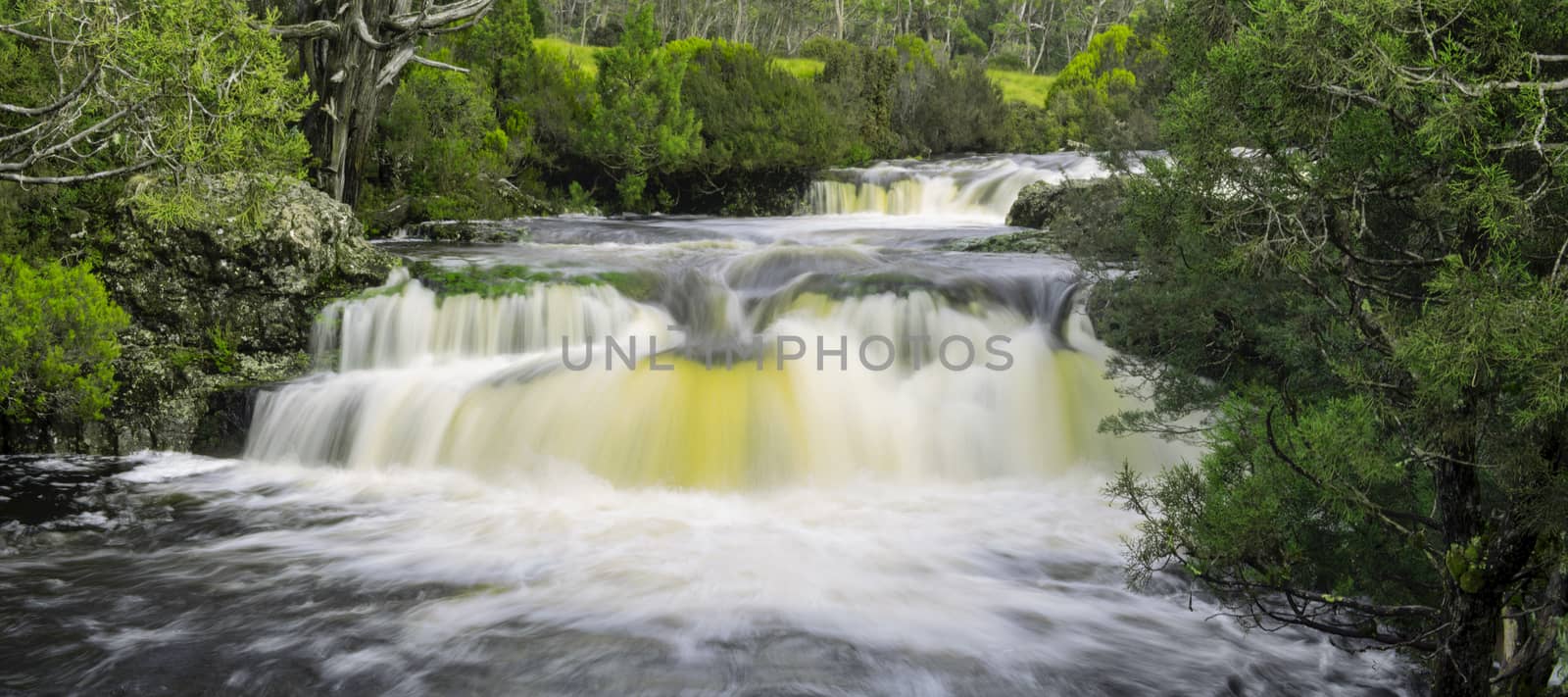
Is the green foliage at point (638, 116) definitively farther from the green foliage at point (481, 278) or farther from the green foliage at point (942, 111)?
the green foliage at point (942, 111)

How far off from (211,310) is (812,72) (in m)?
22.4

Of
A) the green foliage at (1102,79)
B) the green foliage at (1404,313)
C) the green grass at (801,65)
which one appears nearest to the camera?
the green foliage at (1404,313)

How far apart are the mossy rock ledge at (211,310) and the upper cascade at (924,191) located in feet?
37.2

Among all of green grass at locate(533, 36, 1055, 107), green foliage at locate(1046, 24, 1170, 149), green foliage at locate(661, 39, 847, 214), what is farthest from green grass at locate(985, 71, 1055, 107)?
green foliage at locate(661, 39, 847, 214)

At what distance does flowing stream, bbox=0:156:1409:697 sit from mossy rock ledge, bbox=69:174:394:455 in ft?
1.00

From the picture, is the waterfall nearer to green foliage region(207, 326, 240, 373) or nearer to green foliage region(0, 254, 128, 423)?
green foliage region(207, 326, 240, 373)

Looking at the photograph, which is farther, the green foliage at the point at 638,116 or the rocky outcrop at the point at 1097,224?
the green foliage at the point at 638,116

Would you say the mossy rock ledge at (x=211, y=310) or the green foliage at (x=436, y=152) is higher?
the green foliage at (x=436, y=152)

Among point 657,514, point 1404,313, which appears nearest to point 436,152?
point 657,514

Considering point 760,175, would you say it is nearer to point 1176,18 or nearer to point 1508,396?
point 1176,18

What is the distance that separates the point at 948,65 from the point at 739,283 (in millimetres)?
20959

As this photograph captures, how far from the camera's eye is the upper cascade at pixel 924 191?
19859mm

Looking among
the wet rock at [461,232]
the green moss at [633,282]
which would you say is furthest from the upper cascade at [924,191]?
the green moss at [633,282]

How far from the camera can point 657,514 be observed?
7.80m
